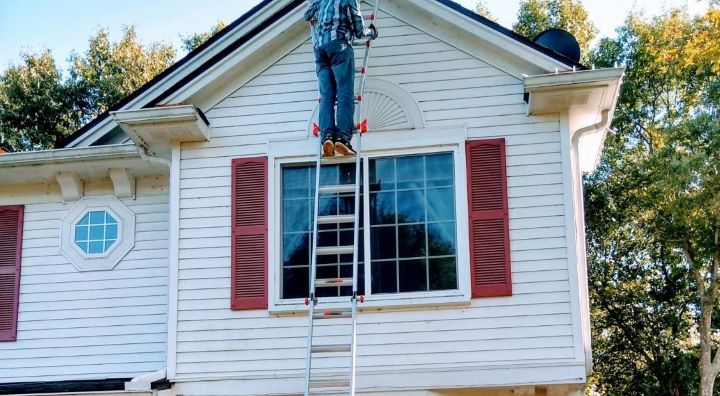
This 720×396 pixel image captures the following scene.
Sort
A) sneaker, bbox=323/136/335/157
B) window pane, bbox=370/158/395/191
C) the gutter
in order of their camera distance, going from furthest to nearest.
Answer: the gutter, window pane, bbox=370/158/395/191, sneaker, bbox=323/136/335/157

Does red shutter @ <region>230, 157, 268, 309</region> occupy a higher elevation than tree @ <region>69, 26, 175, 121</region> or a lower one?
lower

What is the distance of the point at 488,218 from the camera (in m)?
7.35

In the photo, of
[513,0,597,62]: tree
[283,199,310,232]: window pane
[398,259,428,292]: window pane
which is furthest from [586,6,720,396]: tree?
[283,199,310,232]: window pane

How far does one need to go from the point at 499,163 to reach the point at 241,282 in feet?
8.73

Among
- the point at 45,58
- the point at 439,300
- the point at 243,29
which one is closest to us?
the point at 439,300

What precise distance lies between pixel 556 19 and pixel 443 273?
14.6m

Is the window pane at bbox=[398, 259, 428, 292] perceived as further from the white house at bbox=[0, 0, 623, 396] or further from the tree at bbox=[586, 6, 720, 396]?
the tree at bbox=[586, 6, 720, 396]

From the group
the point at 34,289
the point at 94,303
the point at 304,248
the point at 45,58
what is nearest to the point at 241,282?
the point at 304,248

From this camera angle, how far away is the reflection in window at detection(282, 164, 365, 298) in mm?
7566

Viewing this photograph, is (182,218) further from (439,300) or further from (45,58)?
(45,58)

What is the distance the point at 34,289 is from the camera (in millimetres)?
9070

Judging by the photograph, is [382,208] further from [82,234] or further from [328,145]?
[82,234]

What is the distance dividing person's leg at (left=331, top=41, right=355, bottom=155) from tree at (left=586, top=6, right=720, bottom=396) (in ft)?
34.1

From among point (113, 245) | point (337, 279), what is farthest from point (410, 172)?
point (113, 245)
